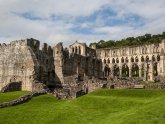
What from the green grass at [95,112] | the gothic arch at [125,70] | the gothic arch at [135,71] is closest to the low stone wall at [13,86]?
the green grass at [95,112]

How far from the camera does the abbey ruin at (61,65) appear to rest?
70.2 metres

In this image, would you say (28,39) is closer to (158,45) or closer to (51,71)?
(51,71)

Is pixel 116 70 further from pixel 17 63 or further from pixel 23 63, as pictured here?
pixel 23 63

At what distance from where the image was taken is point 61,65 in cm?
8500

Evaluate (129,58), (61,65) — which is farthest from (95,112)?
(129,58)

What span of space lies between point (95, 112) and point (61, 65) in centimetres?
4646

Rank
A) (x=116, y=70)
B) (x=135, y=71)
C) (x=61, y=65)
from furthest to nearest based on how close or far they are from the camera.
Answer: (x=135, y=71), (x=116, y=70), (x=61, y=65)

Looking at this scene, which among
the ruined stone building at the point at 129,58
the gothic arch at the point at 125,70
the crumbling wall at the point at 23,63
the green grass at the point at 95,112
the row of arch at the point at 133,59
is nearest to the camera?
the green grass at the point at 95,112

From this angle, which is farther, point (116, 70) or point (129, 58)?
point (116, 70)

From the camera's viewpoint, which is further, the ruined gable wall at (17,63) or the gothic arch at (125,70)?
the gothic arch at (125,70)

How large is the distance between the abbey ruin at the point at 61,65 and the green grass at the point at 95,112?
1167cm

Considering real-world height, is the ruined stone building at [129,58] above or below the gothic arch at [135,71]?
above

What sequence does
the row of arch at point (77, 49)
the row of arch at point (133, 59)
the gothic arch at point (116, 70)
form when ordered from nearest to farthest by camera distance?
the row of arch at point (133, 59)
the row of arch at point (77, 49)
the gothic arch at point (116, 70)

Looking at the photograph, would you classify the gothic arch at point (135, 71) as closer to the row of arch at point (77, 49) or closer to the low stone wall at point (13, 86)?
the row of arch at point (77, 49)
